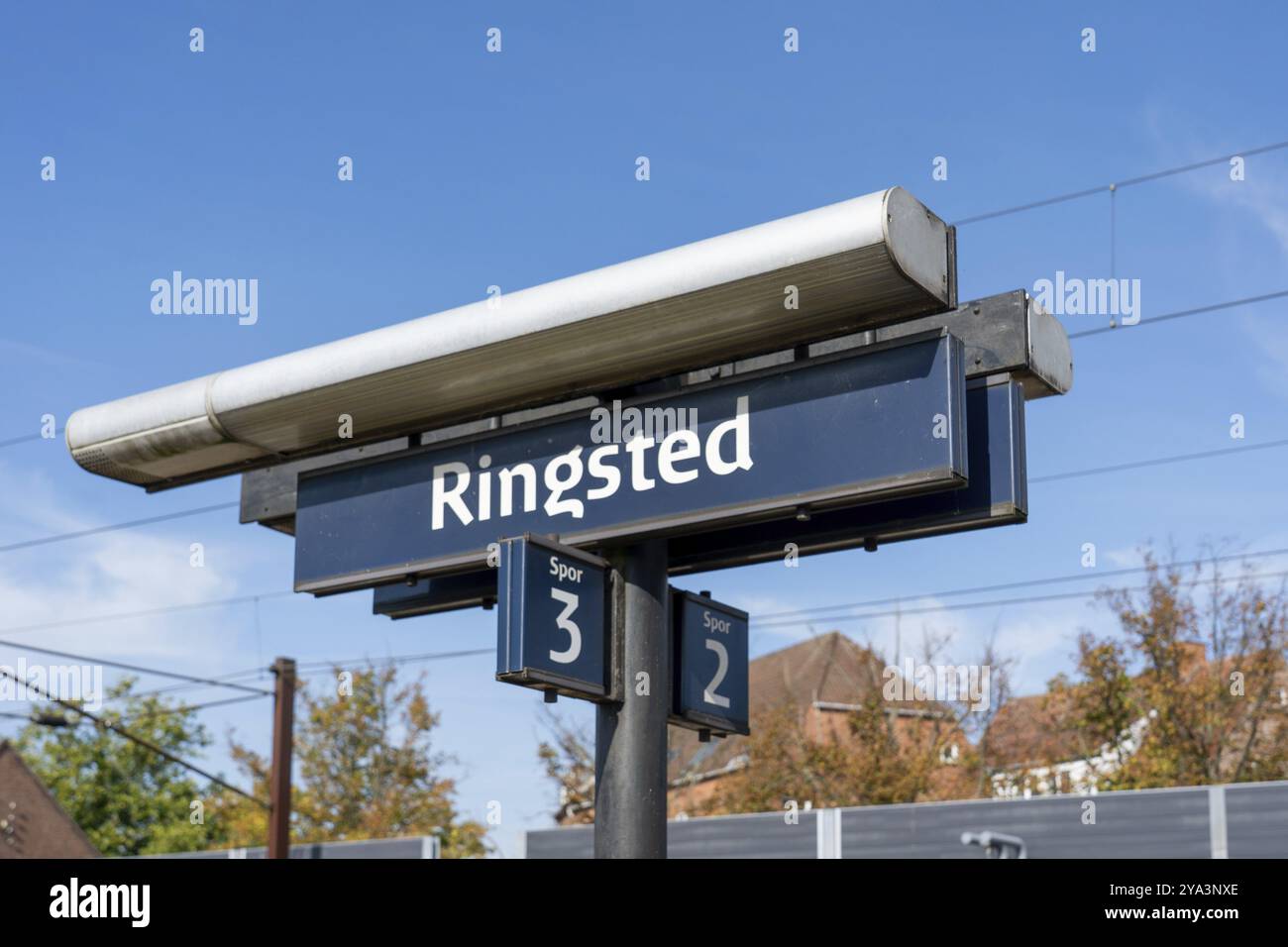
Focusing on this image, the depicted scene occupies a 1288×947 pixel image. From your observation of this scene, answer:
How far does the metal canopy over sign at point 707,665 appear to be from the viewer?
5387 mm

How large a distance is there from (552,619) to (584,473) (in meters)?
0.63

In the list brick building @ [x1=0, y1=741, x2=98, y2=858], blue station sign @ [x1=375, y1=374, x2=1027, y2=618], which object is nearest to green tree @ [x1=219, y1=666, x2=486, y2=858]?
brick building @ [x1=0, y1=741, x2=98, y2=858]

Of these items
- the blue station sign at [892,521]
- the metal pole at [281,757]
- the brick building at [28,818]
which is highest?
the blue station sign at [892,521]

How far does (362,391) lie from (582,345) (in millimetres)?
925

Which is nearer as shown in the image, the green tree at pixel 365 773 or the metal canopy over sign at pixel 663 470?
the metal canopy over sign at pixel 663 470

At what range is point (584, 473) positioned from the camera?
5.40 m

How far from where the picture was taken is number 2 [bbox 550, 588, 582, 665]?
500cm

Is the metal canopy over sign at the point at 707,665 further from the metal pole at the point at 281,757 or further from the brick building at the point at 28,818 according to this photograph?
the brick building at the point at 28,818

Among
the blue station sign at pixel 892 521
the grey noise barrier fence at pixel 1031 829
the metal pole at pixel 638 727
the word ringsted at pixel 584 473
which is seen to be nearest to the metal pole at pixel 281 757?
the grey noise barrier fence at pixel 1031 829

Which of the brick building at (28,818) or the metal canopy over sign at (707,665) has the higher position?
the metal canopy over sign at (707,665)

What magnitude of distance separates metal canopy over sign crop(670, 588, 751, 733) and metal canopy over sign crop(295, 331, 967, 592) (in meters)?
0.44

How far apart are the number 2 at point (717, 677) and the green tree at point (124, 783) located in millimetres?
56796
